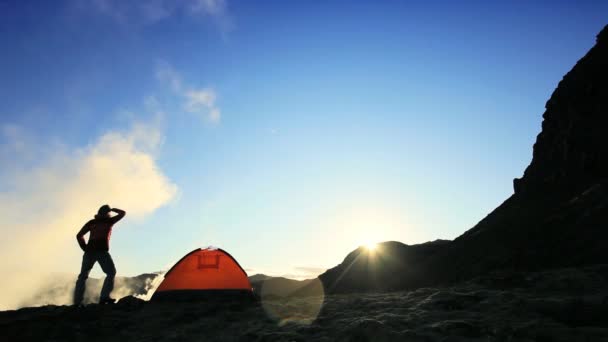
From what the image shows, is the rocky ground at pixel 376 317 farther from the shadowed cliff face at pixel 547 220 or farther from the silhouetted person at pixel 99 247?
the shadowed cliff face at pixel 547 220

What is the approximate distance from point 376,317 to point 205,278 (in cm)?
636

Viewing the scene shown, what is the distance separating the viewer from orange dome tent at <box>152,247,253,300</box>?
10883mm

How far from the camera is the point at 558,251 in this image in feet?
48.0

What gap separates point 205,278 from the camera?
11.2 metres

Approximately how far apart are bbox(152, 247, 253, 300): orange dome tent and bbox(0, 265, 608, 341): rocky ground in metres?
1.25

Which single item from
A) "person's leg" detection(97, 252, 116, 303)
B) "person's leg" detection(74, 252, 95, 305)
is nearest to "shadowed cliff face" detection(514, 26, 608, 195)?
"person's leg" detection(97, 252, 116, 303)

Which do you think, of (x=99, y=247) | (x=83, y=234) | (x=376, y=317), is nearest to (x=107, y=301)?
(x=99, y=247)

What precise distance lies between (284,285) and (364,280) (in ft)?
65.2

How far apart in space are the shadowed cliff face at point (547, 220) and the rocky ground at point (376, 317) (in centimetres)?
698

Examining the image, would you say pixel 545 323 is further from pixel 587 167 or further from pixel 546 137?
pixel 546 137

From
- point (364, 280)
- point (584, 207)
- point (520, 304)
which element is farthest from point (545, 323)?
point (364, 280)

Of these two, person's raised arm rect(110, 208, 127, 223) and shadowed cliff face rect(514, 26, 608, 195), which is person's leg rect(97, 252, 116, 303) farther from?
shadowed cliff face rect(514, 26, 608, 195)

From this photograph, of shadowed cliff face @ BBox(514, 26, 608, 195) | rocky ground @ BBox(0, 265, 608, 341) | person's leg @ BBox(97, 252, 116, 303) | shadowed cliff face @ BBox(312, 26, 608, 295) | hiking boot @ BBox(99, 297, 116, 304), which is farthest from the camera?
shadowed cliff face @ BBox(514, 26, 608, 195)

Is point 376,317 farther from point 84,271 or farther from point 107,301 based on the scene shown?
point 84,271
